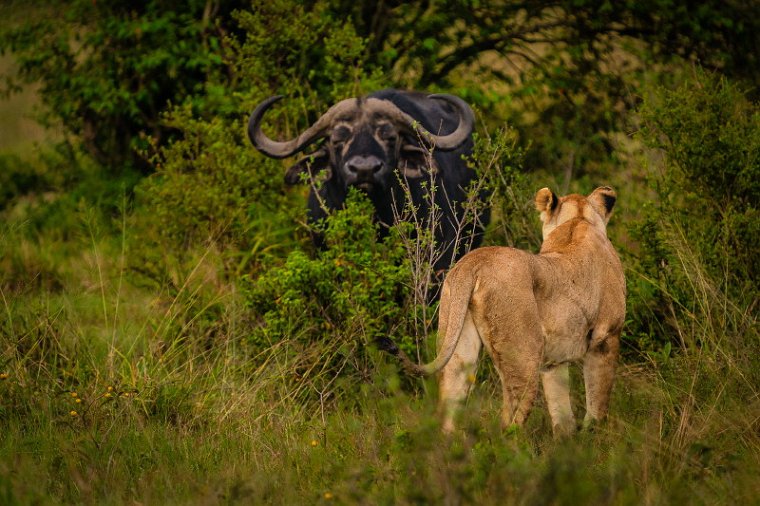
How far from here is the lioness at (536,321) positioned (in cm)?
496

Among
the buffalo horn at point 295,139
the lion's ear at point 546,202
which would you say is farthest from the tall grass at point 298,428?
the buffalo horn at point 295,139

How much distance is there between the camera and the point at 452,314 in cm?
495

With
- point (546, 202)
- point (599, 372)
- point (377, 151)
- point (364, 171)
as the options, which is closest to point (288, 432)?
point (599, 372)

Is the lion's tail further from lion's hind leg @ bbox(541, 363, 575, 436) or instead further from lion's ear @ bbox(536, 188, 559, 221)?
lion's ear @ bbox(536, 188, 559, 221)

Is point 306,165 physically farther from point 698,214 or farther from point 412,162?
point 698,214

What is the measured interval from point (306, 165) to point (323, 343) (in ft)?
7.01

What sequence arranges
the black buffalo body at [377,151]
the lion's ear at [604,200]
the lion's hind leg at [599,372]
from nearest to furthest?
the lion's hind leg at [599,372]
the lion's ear at [604,200]
the black buffalo body at [377,151]

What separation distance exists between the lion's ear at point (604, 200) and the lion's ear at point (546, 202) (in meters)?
0.26

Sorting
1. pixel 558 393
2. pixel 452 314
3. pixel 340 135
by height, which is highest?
pixel 452 314

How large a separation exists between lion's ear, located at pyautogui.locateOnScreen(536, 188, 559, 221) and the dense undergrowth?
2.22 ft

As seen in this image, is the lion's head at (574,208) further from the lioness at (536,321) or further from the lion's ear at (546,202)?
the lioness at (536,321)

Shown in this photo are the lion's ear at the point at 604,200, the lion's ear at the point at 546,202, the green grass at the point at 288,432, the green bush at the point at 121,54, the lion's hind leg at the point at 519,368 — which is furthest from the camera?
the green bush at the point at 121,54

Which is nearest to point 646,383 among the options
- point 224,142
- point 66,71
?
point 224,142

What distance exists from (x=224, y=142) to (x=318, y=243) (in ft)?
3.70
